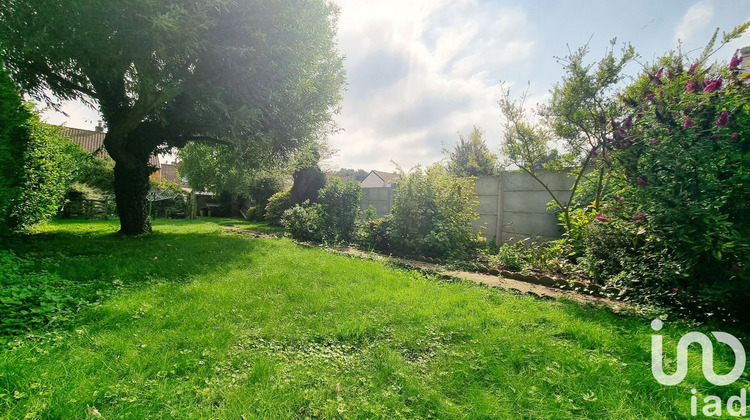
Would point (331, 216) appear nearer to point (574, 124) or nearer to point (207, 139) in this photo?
point (207, 139)

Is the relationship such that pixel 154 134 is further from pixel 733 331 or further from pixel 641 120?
pixel 733 331

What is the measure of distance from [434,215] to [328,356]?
4770 millimetres

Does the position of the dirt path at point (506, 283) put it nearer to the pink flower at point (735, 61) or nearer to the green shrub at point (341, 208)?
the green shrub at point (341, 208)

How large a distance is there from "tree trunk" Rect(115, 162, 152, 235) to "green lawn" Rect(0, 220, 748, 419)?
13.9 ft

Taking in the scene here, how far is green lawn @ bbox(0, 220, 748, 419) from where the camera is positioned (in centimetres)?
175

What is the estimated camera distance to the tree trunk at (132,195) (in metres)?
7.59

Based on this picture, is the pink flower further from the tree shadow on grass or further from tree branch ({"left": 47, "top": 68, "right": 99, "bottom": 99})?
tree branch ({"left": 47, "top": 68, "right": 99, "bottom": 99})

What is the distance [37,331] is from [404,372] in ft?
9.90

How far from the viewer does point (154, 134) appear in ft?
25.7

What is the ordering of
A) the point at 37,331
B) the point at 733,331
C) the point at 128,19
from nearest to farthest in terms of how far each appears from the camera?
the point at 37,331 < the point at 733,331 < the point at 128,19

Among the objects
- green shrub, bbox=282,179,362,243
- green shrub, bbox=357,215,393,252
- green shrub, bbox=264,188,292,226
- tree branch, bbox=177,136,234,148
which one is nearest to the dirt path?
green shrub, bbox=357,215,393,252

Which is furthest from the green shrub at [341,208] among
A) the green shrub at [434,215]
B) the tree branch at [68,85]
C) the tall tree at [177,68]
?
the tree branch at [68,85]

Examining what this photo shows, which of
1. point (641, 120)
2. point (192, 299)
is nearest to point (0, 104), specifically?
point (192, 299)

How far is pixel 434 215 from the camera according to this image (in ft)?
21.8
